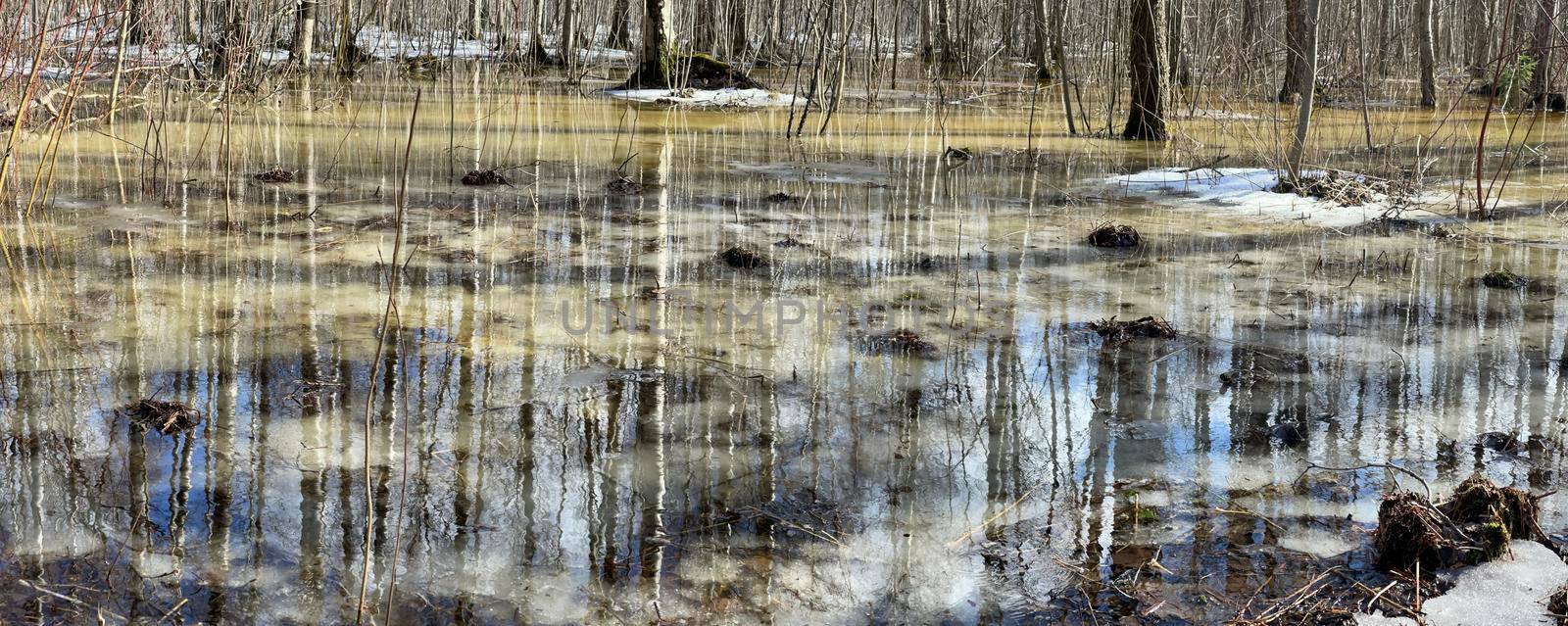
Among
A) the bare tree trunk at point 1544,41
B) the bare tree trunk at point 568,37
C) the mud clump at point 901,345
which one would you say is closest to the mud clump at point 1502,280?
the bare tree trunk at point 1544,41

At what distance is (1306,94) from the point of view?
8.20 m

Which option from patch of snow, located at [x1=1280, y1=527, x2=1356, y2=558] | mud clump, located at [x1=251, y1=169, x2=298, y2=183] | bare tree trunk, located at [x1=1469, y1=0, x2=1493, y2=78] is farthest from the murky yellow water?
bare tree trunk, located at [x1=1469, y1=0, x2=1493, y2=78]

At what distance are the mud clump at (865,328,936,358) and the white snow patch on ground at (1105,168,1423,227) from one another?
13.4 ft

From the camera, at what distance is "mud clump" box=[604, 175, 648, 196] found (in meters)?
Result: 8.12

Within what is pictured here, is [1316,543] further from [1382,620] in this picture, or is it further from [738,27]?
[738,27]

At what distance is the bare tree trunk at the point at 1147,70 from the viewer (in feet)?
35.4

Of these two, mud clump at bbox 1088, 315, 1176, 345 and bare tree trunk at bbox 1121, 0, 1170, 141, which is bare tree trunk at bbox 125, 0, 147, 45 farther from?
bare tree trunk at bbox 1121, 0, 1170, 141

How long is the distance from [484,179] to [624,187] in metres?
0.94

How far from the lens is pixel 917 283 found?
18.8 ft

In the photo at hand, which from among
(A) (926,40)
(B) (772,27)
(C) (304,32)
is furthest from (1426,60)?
(C) (304,32)

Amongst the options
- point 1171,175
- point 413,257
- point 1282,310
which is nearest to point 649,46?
point 1171,175

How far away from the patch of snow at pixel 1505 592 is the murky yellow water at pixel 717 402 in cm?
27

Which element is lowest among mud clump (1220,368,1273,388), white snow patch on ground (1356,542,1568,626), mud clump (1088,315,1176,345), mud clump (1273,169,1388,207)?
white snow patch on ground (1356,542,1568,626)

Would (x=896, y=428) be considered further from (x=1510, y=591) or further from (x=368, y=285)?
(x=368, y=285)
